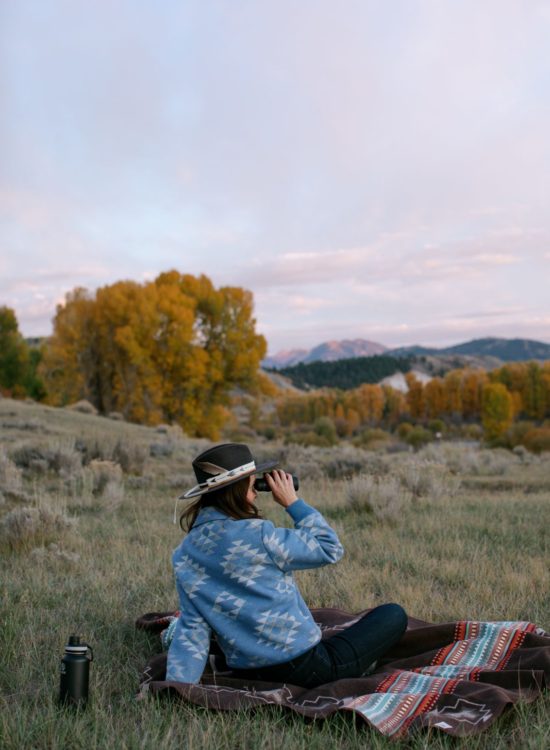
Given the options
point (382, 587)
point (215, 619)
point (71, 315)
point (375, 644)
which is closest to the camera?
point (215, 619)

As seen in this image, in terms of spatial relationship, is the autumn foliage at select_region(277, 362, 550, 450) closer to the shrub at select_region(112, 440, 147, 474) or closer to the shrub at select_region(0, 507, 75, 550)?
the shrub at select_region(112, 440, 147, 474)

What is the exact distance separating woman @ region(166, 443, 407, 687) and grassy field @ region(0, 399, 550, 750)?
31 cm

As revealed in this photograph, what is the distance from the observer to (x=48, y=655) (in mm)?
4359

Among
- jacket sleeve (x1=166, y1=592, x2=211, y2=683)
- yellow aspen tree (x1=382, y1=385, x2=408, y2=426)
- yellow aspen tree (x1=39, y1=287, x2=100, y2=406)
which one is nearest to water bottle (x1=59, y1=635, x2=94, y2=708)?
jacket sleeve (x1=166, y1=592, x2=211, y2=683)

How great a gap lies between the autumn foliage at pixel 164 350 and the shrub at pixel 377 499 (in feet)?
100

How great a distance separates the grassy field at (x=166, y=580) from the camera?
10.7 feet

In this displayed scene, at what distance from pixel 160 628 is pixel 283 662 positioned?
4.51 ft

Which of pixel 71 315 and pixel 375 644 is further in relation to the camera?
pixel 71 315

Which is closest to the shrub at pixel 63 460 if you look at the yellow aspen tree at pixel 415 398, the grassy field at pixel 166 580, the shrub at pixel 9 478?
the grassy field at pixel 166 580

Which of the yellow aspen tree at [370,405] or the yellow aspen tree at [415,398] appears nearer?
the yellow aspen tree at [415,398]

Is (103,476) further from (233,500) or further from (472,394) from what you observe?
(472,394)

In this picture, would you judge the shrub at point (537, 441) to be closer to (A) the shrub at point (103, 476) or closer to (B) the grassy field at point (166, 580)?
(B) the grassy field at point (166, 580)

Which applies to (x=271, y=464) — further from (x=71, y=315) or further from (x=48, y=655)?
(x=71, y=315)

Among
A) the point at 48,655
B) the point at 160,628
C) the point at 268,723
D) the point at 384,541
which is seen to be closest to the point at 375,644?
the point at 268,723
